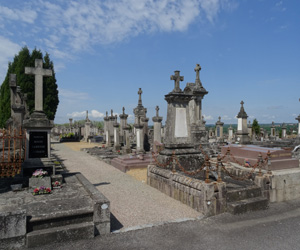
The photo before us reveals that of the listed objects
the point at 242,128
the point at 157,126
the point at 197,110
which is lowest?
the point at 242,128

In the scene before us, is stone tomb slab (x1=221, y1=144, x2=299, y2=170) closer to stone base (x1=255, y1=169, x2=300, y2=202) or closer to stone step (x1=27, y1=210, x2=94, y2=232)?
stone base (x1=255, y1=169, x2=300, y2=202)

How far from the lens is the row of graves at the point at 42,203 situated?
3678mm

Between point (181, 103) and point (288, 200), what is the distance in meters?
4.46

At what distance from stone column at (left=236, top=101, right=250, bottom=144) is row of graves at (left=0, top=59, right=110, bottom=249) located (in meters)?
12.2

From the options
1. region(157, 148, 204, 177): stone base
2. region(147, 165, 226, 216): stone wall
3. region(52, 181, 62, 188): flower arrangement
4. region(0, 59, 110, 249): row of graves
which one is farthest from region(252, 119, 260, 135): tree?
region(52, 181, 62, 188): flower arrangement

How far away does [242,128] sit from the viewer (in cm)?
1655

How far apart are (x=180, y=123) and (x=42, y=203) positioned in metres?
5.08

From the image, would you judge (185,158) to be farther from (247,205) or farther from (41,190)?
(41,190)

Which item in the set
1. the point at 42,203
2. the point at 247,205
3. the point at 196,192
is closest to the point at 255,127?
the point at 247,205

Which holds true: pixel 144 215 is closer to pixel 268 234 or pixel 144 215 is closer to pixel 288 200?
pixel 268 234

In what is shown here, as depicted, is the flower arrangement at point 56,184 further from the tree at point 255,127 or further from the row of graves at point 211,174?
the tree at point 255,127

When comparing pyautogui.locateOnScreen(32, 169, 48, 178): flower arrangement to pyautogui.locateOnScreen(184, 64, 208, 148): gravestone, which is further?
pyautogui.locateOnScreen(184, 64, 208, 148): gravestone

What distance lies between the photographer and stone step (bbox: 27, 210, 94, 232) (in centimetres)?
380

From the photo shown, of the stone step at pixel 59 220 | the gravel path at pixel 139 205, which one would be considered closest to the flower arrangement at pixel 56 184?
the gravel path at pixel 139 205
